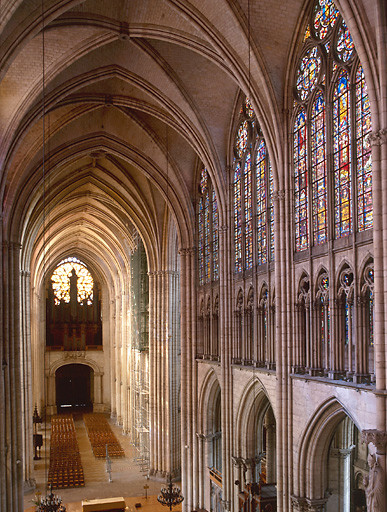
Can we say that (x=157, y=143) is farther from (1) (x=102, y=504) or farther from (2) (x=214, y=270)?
(1) (x=102, y=504)

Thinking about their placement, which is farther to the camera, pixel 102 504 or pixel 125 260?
pixel 125 260

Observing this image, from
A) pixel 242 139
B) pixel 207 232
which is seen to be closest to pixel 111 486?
pixel 207 232

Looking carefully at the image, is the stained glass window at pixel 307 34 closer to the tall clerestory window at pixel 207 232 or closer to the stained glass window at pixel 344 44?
the stained glass window at pixel 344 44

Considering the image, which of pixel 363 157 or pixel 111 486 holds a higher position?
pixel 363 157

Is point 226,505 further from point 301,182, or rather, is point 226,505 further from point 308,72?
point 308,72

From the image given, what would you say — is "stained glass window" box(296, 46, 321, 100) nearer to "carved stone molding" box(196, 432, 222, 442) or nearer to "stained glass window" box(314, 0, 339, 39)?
"stained glass window" box(314, 0, 339, 39)

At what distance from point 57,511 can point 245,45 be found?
16158 mm

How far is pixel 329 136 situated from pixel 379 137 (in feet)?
11.7

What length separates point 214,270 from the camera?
25359mm

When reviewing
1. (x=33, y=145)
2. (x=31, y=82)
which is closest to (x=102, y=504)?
(x=33, y=145)

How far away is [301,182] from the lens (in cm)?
1719

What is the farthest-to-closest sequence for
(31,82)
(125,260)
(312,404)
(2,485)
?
(125,260) → (2,485) → (31,82) → (312,404)

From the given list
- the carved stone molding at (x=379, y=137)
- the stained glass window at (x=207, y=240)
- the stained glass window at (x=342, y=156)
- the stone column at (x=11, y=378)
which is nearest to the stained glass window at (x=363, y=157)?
the stained glass window at (x=342, y=156)

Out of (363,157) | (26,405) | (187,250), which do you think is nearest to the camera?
(363,157)
